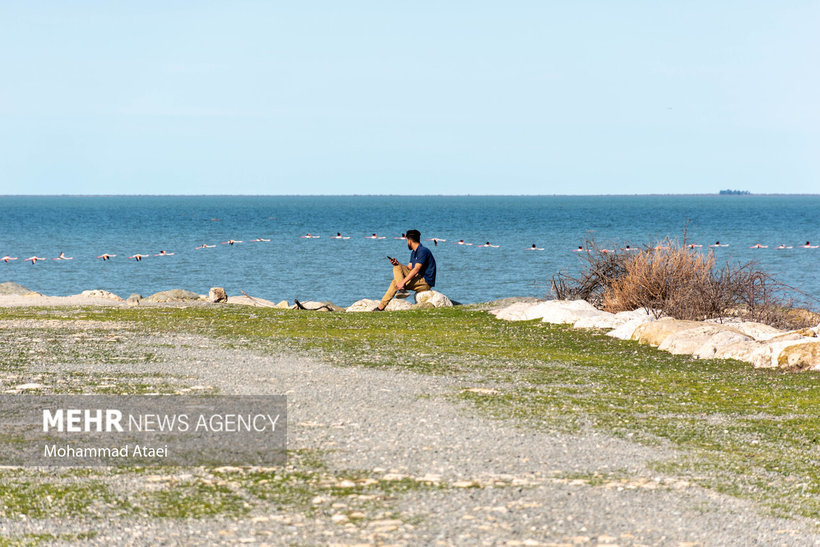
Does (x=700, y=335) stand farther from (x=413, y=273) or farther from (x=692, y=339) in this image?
(x=413, y=273)

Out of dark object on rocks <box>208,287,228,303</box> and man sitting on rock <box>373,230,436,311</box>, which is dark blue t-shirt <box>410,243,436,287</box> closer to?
man sitting on rock <box>373,230,436,311</box>

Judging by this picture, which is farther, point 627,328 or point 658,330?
point 627,328

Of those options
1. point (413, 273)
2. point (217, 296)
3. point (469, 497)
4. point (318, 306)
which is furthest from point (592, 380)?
point (217, 296)

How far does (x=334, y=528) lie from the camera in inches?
240

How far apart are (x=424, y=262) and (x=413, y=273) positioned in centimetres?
43

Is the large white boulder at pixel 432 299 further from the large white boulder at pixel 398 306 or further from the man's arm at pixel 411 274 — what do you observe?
the man's arm at pixel 411 274

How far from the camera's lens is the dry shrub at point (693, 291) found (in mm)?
17547

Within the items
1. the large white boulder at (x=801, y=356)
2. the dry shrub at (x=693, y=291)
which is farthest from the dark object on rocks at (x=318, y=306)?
the large white boulder at (x=801, y=356)

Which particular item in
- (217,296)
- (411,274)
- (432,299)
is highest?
(411,274)

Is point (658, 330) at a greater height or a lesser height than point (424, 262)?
lesser

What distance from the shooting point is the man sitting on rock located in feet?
68.7

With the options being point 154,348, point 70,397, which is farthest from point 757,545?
point 154,348

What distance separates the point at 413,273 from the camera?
20.9 metres

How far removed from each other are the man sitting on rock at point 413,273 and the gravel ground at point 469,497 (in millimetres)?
10635
